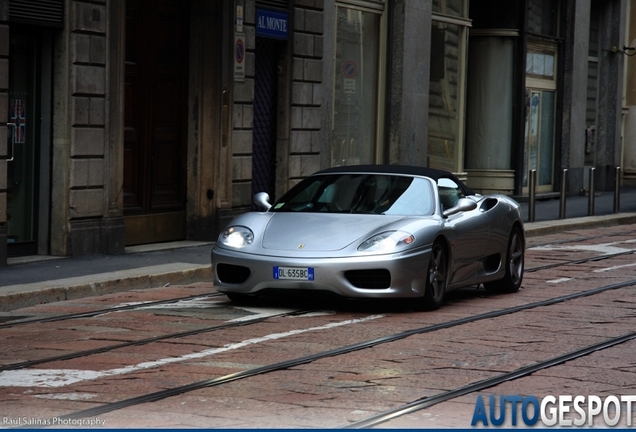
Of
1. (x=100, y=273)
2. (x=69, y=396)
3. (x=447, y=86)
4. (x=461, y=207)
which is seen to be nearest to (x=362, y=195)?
(x=461, y=207)

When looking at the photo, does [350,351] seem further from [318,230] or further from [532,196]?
[532,196]

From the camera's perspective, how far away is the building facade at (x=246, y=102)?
15.2 meters

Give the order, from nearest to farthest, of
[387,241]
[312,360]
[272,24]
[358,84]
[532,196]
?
[312,360] → [387,241] → [272,24] → [358,84] → [532,196]

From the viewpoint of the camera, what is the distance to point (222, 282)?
11188 millimetres

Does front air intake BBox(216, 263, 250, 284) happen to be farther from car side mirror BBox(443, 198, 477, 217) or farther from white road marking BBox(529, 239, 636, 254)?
white road marking BBox(529, 239, 636, 254)

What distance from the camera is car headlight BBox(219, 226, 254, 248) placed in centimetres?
1113

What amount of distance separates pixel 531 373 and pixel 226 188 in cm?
1059

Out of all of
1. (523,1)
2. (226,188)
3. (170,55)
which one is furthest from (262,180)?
(523,1)

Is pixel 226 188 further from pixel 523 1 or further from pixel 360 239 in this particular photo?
pixel 523 1

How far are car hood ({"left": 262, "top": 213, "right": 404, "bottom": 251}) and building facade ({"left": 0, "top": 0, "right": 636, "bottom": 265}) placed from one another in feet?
13.6

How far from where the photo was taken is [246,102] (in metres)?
18.6

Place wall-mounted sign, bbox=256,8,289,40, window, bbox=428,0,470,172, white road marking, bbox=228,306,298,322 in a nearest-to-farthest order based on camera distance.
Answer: white road marking, bbox=228,306,298,322 < wall-mounted sign, bbox=256,8,289,40 < window, bbox=428,0,470,172

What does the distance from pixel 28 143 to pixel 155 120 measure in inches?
100.0

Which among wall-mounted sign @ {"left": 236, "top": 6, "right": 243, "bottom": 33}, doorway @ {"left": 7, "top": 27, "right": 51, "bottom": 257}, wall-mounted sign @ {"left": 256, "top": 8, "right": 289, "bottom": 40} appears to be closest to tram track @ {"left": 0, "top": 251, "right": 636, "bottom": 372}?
doorway @ {"left": 7, "top": 27, "right": 51, "bottom": 257}
